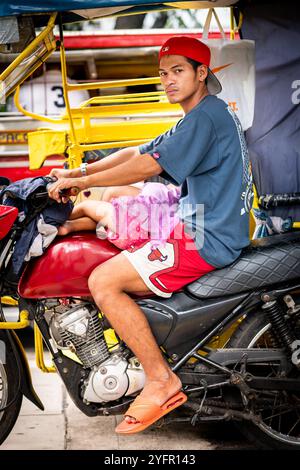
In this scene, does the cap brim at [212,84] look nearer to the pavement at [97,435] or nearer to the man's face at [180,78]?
the man's face at [180,78]

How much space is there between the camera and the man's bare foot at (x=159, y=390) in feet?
12.0

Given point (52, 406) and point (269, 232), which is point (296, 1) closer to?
point (269, 232)

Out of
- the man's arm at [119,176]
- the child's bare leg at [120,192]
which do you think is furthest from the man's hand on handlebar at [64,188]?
the child's bare leg at [120,192]

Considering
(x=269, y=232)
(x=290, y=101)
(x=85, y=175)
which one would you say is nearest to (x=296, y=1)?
(x=290, y=101)

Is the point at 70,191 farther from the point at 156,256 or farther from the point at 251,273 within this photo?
the point at 251,273

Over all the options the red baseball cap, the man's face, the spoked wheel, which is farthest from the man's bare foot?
the red baseball cap

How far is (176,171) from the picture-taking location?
359 cm

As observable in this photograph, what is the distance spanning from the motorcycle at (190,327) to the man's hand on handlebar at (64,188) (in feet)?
0.38

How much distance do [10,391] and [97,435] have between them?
718 millimetres

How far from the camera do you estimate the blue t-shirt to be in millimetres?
3639

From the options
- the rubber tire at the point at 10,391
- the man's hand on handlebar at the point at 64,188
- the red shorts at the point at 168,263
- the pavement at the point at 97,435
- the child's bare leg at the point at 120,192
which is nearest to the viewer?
the man's hand on handlebar at the point at 64,188

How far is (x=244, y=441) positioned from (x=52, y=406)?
53.4 inches

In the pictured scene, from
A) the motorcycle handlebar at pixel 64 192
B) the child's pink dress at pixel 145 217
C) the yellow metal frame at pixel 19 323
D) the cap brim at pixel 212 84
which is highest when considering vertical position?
the cap brim at pixel 212 84

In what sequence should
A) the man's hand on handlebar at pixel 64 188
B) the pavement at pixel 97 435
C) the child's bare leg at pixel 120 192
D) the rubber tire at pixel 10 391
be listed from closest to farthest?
the man's hand on handlebar at pixel 64 188, the rubber tire at pixel 10 391, the pavement at pixel 97 435, the child's bare leg at pixel 120 192
